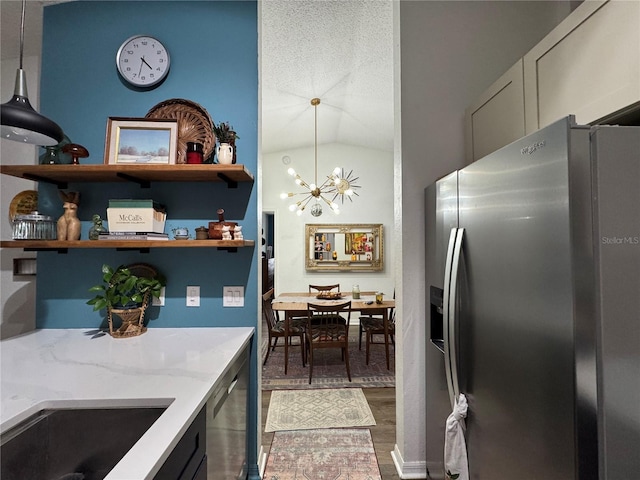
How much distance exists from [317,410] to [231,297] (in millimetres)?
1492

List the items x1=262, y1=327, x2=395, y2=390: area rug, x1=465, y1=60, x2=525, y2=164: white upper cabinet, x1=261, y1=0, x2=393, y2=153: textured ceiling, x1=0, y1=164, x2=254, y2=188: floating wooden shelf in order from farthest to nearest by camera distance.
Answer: x1=262, y1=327, x2=395, y2=390: area rug
x1=261, y1=0, x2=393, y2=153: textured ceiling
x1=0, y1=164, x2=254, y2=188: floating wooden shelf
x1=465, y1=60, x2=525, y2=164: white upper cabinet

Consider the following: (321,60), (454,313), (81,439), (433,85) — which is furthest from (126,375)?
(321,60)

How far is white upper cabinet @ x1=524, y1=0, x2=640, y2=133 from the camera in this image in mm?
892

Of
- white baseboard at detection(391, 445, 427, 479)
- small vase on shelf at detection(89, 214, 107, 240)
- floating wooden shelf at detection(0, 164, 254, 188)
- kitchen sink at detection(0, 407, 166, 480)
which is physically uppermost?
floating wooden shelf at detection(0, 164, 254, 188)

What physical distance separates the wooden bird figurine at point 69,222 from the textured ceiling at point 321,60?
1182mm

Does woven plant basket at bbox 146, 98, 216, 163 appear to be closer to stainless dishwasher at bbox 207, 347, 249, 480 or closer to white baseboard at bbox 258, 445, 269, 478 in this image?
stainless dishwasher at bbox 207, 347, 249, 480

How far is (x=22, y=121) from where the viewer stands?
110 cm

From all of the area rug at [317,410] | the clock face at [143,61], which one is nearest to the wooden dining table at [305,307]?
the area rug at [317,410]

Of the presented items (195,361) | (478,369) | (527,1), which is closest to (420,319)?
(478,369)

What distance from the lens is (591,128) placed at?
Result: 80 cm

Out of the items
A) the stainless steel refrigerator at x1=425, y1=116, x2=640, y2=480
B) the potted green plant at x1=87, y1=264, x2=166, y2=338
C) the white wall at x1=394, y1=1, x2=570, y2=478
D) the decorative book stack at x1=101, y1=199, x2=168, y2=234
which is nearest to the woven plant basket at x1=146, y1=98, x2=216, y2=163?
the decorative book stack at x1=101, y1=199, x2=168, y2=234

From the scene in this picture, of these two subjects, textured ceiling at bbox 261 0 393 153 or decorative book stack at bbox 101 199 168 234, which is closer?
decorative book stack at bbox 101 199 168 234

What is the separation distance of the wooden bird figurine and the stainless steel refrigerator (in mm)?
1998

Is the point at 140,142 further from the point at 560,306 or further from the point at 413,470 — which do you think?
the point at 413,470
